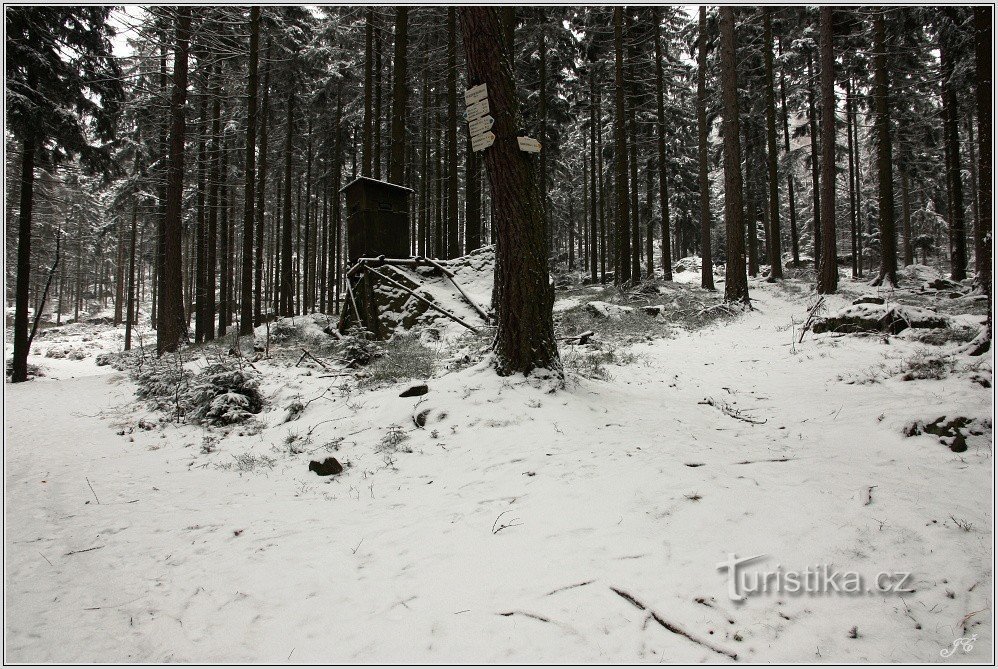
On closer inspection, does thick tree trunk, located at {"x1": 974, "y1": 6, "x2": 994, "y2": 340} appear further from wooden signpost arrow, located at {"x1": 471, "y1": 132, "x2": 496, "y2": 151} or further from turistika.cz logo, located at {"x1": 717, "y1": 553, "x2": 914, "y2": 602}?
turistika.cz logo, located at {"x1": 717, "y1": 553, "x2": 914, "y2": 602}

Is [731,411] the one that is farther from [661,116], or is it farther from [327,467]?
[661,116]

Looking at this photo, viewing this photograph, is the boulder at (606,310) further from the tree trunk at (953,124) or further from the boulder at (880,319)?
the tree trunk at (953,124)

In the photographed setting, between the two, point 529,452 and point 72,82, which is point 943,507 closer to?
point 529,452

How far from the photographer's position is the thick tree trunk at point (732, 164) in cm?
1159

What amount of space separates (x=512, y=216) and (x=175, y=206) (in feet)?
39.9

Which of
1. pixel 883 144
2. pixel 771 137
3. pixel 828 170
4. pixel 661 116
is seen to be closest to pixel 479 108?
pixel 828 170

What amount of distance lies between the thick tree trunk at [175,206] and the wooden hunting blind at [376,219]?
4.94 m

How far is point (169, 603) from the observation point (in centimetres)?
217

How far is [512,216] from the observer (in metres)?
5.18

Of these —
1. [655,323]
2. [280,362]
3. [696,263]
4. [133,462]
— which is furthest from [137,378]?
[696,263]

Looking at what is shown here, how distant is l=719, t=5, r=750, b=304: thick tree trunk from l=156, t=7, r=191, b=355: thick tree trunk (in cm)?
1477

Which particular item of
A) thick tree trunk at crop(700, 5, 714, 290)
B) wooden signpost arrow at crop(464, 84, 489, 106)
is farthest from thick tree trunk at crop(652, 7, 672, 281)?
wooden signpost arrow at crop(464, 84, 489, 106)

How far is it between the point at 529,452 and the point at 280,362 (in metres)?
6.73

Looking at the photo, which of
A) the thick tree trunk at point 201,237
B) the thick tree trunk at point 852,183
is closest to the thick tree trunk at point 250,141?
the thick tree trunk at point 201,237
